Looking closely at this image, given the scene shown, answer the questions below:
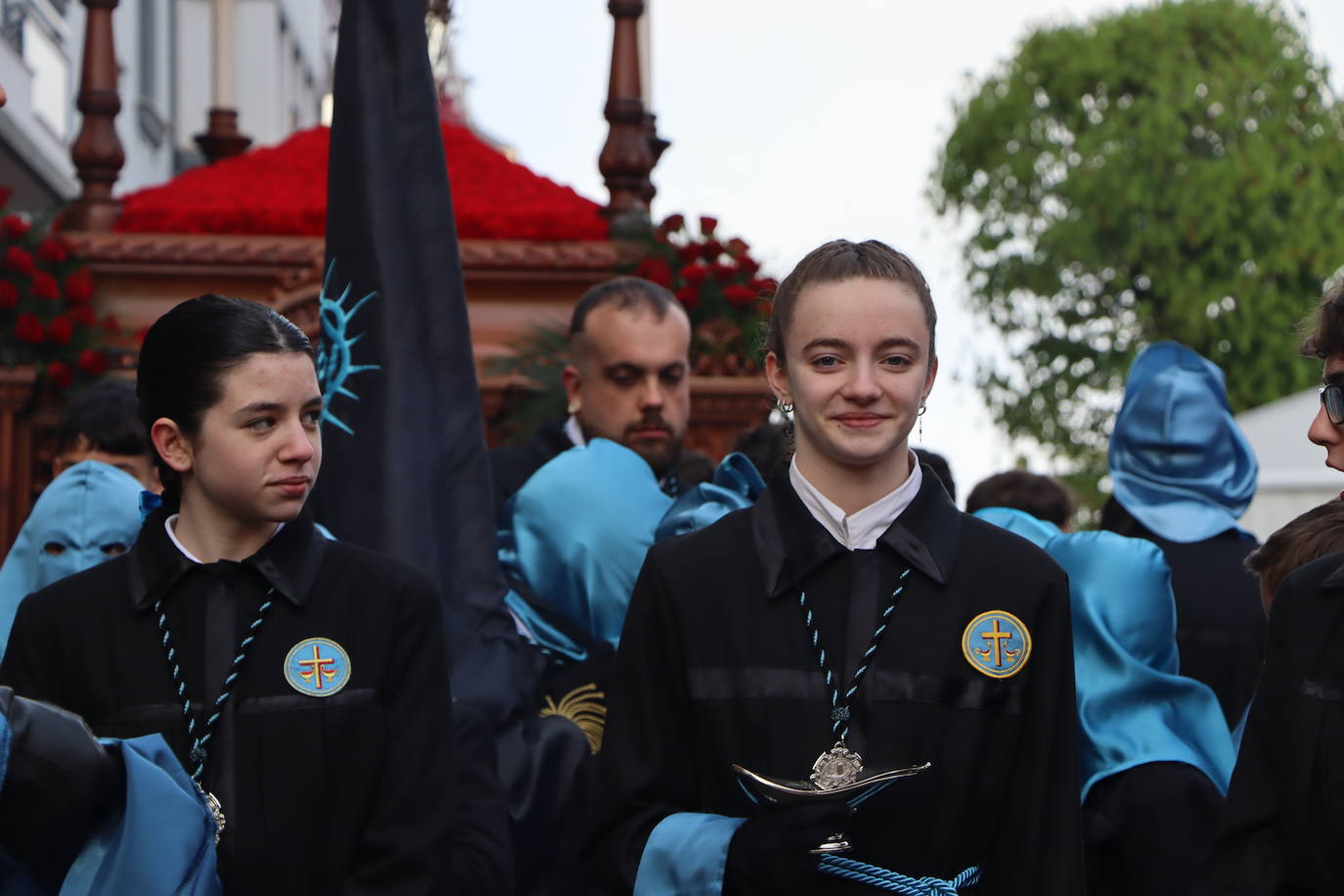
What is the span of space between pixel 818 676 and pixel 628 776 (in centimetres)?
32

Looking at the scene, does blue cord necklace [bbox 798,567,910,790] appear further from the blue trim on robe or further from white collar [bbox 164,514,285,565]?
white collar [bbox 164,514,285,565]

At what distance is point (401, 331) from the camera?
13.9 feet

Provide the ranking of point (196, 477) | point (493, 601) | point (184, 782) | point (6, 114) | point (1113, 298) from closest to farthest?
point (184, 782)
point (196, 477)
point (493, 601)
point (6, 114)
point (1113, 298)

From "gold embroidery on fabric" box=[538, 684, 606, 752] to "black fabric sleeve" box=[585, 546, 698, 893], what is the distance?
4.32ft

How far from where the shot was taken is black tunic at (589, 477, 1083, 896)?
2.74m

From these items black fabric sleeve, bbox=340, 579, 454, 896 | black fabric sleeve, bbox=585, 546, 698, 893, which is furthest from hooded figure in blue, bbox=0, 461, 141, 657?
black fabric sleeve, bbox=585, 546, 698, 893

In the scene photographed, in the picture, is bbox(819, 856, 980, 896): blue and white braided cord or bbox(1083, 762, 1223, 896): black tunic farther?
bbox(1083, 762, 1223, 896): black tunic

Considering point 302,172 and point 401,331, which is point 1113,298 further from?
point 401,331

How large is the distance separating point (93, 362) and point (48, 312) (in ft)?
0.97

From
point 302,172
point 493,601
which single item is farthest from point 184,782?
point 302,172

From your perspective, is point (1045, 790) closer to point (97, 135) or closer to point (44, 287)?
point (44, 287)

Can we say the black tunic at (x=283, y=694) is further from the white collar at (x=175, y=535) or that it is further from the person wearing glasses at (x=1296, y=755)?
the person wearing glasses at (x=1296, y=755)

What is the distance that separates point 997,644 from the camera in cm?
279

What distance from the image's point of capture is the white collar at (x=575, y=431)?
5.27 meters
